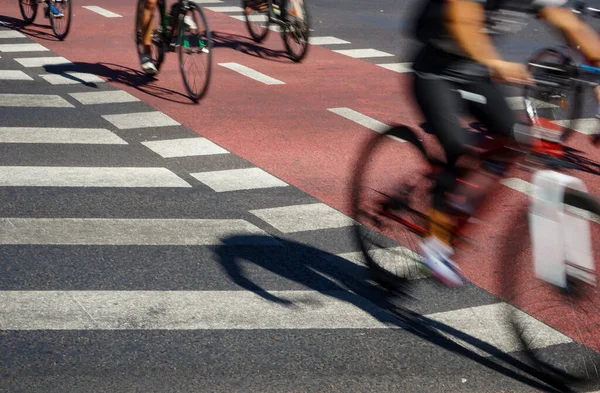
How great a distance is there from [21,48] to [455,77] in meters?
9.18

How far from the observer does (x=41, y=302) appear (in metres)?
5.00

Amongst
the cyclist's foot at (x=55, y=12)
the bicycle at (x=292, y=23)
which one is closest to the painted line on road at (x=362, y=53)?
the bicycle at (x=292, y=23)

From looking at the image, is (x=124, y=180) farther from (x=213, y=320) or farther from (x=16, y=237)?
(x=213, y=320)

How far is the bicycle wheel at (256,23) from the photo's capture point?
1313 centimetres

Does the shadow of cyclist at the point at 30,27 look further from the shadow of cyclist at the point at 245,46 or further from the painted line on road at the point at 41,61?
the shadow of cyclist at the point at 245,46

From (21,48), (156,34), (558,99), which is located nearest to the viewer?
(558,99)

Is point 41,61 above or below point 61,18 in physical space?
below

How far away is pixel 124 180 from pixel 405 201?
111 inches

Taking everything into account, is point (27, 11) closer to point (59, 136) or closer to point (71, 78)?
point (71, 78)

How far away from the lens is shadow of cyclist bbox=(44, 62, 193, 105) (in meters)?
10.2

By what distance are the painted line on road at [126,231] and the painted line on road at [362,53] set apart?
6.91 metres

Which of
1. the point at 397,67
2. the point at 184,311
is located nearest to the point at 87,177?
the point at 184,311

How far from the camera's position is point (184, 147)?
8.27 metres

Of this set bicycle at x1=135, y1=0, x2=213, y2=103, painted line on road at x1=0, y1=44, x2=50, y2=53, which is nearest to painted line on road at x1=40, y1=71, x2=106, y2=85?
bicycle at x1=135, y1=0, x2=213, y2=103
